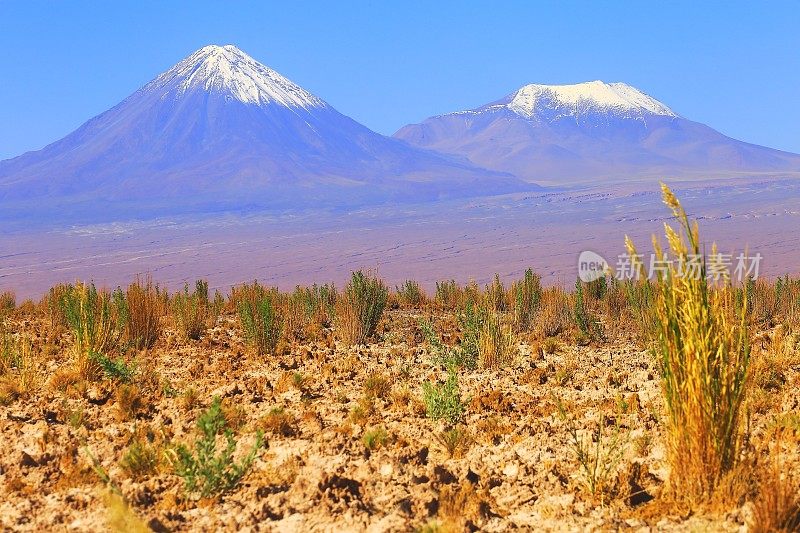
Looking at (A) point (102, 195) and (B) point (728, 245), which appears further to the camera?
(A) point (102, 195)

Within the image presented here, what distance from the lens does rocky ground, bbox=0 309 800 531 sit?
3805 millimetres

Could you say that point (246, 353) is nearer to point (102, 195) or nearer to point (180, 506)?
point (180, 506)

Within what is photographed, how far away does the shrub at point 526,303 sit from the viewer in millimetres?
9375

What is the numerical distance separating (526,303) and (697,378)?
250 inches

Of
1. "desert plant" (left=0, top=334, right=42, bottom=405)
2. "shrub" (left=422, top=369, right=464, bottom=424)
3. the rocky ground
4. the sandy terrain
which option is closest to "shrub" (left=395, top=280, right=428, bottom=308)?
the rocky ground

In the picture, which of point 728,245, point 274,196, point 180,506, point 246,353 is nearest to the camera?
point 180,506

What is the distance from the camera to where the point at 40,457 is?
187 inches

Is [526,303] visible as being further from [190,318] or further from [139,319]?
[139,319]

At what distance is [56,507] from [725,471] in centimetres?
316

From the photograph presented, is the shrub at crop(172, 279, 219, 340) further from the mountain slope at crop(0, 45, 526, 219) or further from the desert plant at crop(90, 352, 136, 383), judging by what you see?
the mountain slope at crop(0, 45, 526, 219)

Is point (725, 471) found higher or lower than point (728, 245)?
higher

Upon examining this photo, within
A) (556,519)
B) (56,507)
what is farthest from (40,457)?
(556,519)

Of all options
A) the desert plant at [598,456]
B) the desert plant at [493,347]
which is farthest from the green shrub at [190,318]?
the desert plant at [598,456]

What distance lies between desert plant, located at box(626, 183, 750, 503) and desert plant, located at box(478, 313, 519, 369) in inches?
130
